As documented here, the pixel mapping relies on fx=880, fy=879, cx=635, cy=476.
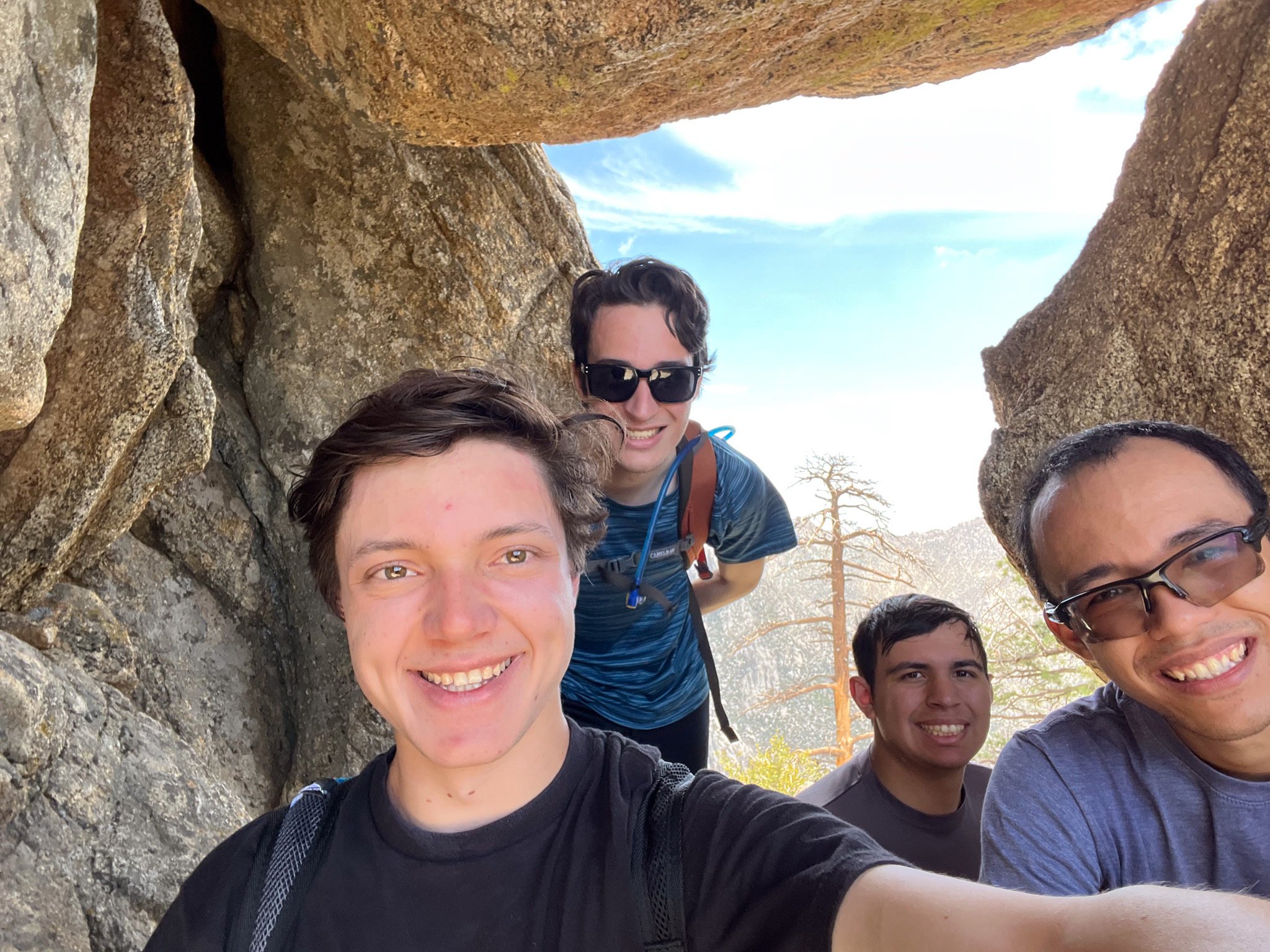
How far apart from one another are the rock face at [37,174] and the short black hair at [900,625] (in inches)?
156

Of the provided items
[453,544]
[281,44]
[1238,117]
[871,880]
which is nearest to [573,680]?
[453,544]

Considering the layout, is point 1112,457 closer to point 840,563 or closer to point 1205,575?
point 1205,575

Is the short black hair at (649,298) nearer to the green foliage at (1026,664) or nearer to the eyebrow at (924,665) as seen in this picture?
the eyebrow at (924,665)

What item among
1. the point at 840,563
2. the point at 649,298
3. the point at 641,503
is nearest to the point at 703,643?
the point at 641,503

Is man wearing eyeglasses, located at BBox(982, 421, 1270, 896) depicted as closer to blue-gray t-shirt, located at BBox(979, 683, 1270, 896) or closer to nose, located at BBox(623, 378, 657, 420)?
blue-gray t-shirt, located at BBox(979, 683, 1270, 896)

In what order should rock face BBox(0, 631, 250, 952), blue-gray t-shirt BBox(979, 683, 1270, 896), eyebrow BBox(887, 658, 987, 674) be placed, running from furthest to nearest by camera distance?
eyebrow BBox(887, 658, 987, 674) → rock face BBox(0, 631, 250, 952) → blue-gray t-shirt BBox(979, 683, 1270, 896)

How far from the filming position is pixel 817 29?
382cm

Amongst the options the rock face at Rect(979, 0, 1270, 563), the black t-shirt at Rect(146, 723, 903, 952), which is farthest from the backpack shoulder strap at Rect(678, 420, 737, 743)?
the black t-shirt at Rect(146, 723, 903, 952)

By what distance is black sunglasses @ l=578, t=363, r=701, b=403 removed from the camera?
3.94 metres

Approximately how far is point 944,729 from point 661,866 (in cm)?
301

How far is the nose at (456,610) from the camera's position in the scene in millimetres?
1970

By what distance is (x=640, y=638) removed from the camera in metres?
4.00

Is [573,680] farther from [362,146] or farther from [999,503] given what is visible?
[362,146]

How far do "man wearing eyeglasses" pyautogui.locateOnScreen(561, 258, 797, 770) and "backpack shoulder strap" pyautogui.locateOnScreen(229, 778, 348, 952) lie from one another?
1.85 m
